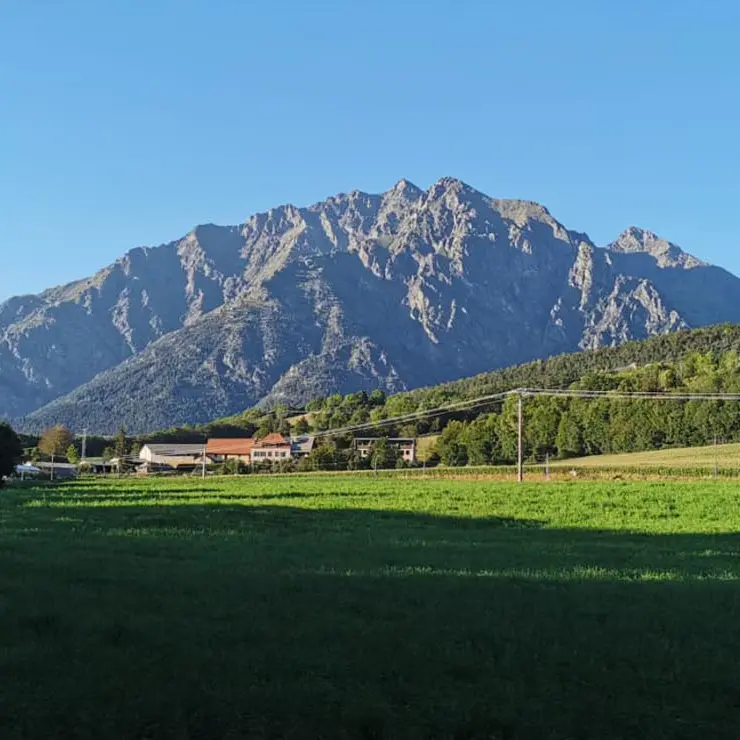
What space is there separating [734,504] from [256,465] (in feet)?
326

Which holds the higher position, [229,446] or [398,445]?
[398,445]

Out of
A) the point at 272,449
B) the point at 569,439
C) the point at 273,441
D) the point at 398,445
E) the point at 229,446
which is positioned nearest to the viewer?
the point at 569,439

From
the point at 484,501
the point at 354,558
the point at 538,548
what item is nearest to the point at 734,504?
the point at 484,501

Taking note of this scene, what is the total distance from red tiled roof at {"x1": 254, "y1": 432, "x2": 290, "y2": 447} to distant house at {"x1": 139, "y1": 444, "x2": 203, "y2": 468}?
12153mm

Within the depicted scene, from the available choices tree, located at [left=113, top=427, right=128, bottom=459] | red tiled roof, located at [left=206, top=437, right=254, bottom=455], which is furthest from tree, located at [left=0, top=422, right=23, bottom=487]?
red tiled roof, located at [left=206, top=437, right=254, bottom=455]

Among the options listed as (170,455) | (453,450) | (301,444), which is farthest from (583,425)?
(170,455)

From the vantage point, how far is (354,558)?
20.7 m

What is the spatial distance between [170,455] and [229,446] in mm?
15789

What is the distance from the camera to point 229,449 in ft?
575

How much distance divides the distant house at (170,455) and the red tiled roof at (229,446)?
5.27 metres

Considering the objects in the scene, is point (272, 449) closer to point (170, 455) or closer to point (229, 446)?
point (229, 446)

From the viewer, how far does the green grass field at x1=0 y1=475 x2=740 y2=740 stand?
798cm

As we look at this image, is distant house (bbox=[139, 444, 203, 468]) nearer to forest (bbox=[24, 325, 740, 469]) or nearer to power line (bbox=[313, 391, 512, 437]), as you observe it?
forest (bbox=[24, 325, 740, 469])

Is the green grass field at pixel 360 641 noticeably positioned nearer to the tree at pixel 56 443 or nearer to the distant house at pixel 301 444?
the distant house at pixel 301 444
